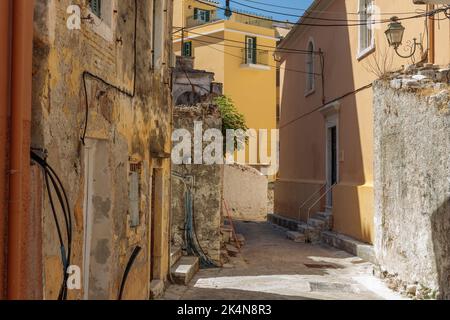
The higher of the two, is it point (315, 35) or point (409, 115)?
point (315, 35)

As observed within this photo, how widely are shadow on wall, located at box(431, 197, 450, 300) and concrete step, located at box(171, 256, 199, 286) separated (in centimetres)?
Answer: 430

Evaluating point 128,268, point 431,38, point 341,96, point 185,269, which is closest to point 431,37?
point 431,38

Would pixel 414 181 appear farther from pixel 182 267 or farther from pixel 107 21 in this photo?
pixel 107 21

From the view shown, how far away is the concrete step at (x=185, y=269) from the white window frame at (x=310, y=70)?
10469 millimetres

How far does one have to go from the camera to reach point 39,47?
395 centimetres

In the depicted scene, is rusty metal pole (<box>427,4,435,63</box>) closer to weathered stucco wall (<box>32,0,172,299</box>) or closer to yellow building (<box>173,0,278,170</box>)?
weathered stucco wall (<box>32,0,172,299</box>)

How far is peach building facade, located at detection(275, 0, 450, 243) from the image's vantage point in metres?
12.7

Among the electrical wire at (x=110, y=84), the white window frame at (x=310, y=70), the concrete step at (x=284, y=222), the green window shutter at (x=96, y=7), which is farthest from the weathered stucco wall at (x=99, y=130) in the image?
the white window frame at (x=310, y=70)

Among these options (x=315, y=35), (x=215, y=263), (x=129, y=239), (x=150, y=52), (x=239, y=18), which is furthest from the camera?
(x=239, y=18)

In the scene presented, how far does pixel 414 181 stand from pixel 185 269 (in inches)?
172

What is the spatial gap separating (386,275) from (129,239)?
538cm
